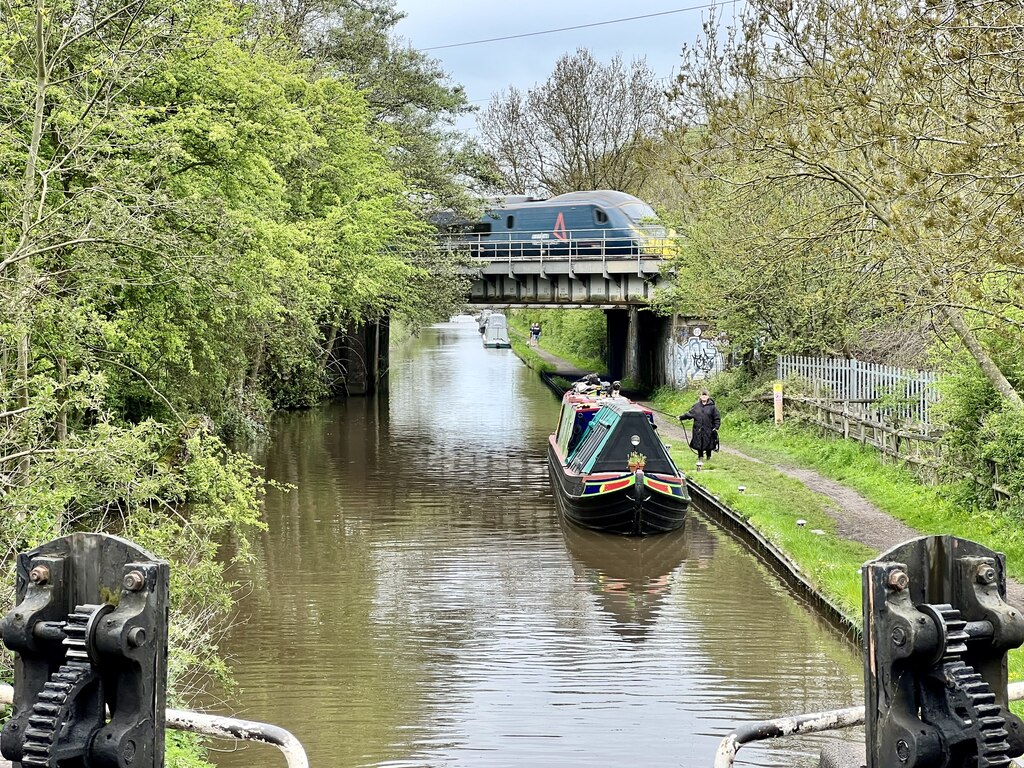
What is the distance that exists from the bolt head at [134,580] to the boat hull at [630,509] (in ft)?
52.0

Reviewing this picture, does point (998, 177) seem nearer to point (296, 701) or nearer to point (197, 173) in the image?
point (296, 701)

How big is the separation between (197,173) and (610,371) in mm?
37824

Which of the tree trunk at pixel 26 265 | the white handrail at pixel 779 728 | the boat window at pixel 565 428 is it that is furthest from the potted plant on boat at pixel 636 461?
the white handrail at pixel 779 728

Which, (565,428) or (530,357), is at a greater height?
(530,357)

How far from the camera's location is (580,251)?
46.3 m

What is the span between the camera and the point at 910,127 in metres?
12.8

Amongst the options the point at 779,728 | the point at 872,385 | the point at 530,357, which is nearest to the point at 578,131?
the point at 530,357

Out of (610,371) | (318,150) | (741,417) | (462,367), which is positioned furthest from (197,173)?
(462,367)

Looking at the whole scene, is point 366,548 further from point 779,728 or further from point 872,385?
point 779,728

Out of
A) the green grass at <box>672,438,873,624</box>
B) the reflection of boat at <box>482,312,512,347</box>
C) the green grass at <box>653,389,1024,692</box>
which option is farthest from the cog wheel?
the reflection of boat at <box>482,312,512,347</box>

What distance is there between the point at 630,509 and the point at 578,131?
141 ft

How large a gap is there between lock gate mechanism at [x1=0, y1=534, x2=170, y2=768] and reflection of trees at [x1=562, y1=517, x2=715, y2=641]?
1049 centimetres

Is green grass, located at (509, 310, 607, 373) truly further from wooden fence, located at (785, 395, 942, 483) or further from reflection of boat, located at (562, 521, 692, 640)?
reflection of boat, located at (562, 521, 692, 640)

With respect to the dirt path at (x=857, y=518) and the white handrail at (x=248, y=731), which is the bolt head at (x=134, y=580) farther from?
the dirt path at (x=857, y=518)
